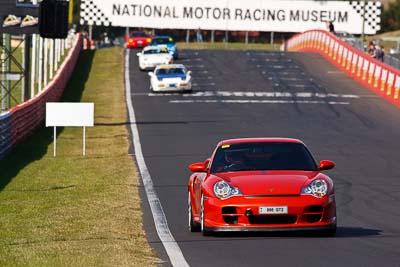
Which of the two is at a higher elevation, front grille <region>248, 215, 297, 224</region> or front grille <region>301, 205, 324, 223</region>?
front grille <region>301, 205, 324, 223</region>

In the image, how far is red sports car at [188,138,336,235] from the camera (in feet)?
45.9

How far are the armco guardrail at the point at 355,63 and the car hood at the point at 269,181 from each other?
96.5 ft

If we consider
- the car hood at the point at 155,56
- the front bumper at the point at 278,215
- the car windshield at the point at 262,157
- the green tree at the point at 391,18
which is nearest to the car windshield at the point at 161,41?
the car hood at the point at 155,56

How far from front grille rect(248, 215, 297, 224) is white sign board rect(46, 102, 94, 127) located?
1593 cm

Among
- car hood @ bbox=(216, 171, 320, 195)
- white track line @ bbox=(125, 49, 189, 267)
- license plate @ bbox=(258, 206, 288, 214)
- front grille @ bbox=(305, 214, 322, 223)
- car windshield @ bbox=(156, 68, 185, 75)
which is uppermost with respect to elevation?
car hood @ bbox=(216, 171, 320, 195)

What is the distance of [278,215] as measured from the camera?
13953mm

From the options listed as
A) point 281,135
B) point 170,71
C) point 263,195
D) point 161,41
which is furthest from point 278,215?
point 161,41

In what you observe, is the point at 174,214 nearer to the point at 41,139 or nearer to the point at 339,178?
the point at 339,178

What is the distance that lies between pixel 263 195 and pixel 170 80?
118 ft

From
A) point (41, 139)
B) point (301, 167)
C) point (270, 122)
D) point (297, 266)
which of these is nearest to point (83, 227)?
point (301, 167)

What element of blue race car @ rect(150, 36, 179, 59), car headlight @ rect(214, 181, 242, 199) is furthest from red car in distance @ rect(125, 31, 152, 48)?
car headlight @ rect(214, 181, 242, 199)

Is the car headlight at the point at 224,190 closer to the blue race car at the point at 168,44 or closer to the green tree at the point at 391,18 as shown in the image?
the blue race car at the point at 168,44

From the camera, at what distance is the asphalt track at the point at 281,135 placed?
519 inches

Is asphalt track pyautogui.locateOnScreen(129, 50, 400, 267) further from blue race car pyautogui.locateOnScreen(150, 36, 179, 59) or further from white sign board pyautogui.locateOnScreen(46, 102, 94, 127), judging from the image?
white sign board pyautogui.locateOnScreen(46, 102, 94, 127)
